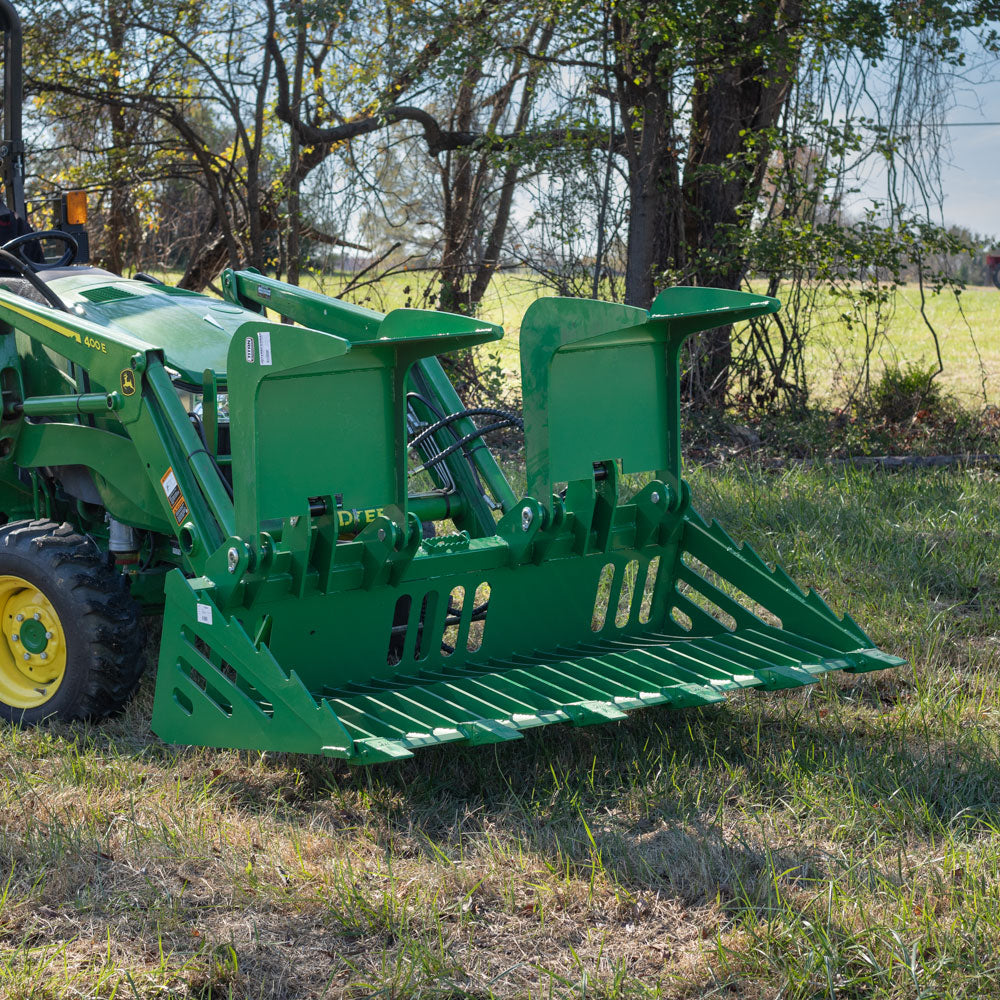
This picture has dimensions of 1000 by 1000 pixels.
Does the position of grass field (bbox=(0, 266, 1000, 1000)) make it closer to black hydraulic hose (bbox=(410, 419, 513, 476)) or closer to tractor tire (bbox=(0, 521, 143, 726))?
tractor tire (bbox=(0, 521, 143, 726))

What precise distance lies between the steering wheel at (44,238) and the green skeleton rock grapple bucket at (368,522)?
10.2 inches

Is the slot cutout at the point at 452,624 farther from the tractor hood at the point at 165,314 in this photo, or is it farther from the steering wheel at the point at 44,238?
the steering wheel at the point at 44,238

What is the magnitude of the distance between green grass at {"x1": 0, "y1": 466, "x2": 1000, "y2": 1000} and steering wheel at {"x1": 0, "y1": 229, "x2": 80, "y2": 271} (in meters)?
1.60

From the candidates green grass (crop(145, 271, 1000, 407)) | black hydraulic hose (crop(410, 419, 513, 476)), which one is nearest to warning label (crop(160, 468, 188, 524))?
black hydraulic hose (crop(410, 419, 513, 476))

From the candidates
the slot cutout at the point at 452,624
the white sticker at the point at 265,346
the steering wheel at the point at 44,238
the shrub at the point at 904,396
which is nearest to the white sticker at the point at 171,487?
the white sticker at the point at 265,346

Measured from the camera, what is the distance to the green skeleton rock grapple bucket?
330cm

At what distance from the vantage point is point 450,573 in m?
3.74

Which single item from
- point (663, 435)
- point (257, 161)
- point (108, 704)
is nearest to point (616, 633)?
point (663, 435)

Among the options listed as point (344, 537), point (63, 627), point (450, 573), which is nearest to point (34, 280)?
point (63, 627)

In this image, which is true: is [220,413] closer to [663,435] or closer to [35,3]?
[663,435]

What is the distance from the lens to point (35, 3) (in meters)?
9.07

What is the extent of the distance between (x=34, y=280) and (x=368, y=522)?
144 centimetres

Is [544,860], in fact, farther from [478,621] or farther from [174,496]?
[478,621]

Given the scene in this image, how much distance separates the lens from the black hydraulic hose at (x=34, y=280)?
13.8 ft
